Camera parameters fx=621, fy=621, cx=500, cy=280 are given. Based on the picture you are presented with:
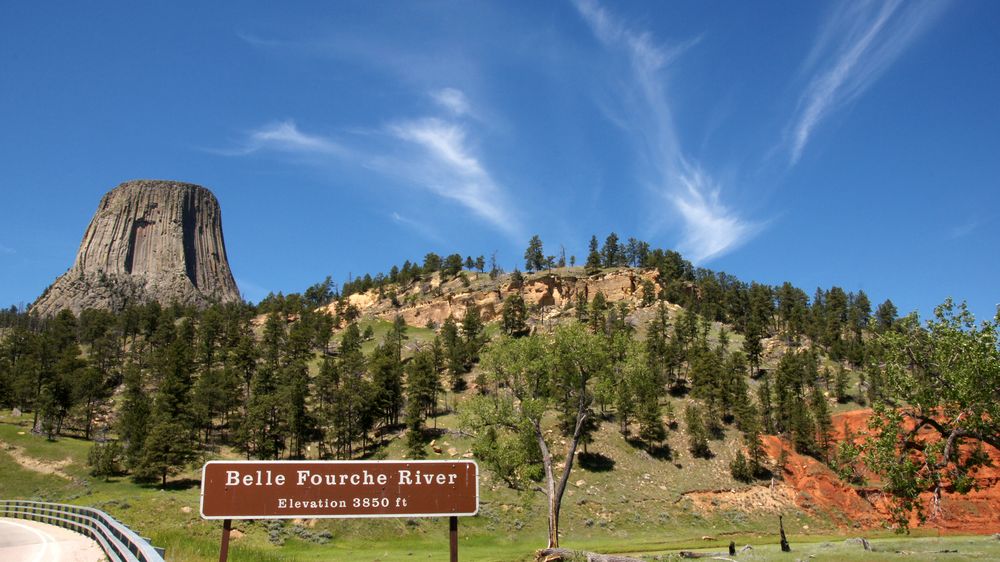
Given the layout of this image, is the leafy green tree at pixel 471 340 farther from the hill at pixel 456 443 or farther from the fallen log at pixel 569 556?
the fallen log at pixel 569 556

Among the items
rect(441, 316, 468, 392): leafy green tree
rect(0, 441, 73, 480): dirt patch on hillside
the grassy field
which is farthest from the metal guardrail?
rect(441, 316, 468, 392): leafy green tree

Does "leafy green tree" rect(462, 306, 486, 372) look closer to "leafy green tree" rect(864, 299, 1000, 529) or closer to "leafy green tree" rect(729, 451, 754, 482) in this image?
"leafy green tree" rect(729, 451, 754, 482)

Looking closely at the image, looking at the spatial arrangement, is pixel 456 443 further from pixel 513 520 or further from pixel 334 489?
pixel 334 489

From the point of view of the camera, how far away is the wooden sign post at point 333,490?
13.5 m

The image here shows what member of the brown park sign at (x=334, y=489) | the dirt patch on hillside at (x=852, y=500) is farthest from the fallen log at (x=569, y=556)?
the dirt patch on hillside at (x=852, y=500)

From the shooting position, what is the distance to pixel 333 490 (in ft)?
45.6

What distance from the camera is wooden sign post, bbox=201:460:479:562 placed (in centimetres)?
1345

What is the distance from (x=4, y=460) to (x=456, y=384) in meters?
64.0

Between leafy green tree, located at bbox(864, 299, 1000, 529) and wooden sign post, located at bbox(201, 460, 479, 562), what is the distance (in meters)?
14.0

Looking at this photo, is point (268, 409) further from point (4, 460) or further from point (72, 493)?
point (4, 460)

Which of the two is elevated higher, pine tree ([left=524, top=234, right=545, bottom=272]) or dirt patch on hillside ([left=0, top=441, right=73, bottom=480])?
pine tree ([left=524, top=234, right=545, bottom=272])

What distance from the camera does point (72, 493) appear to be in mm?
61719

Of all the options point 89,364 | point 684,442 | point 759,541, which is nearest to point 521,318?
point 684,442

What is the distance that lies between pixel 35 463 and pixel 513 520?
193ft
